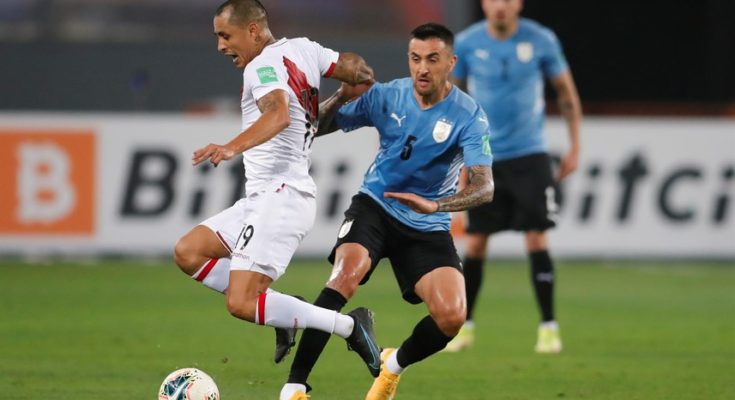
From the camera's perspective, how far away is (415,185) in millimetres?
8234

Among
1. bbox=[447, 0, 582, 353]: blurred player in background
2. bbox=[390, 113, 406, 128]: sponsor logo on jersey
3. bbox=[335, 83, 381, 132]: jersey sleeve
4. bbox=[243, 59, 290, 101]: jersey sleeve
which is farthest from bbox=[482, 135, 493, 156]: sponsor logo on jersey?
bbox=[447, 0, 582, 353]: blurred player in background

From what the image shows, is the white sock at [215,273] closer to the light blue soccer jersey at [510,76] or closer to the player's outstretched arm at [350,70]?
the player's outstretched arm at [350,70]

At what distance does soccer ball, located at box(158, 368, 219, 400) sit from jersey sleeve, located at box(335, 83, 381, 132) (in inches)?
64.9

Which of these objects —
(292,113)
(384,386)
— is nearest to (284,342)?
(384,386)

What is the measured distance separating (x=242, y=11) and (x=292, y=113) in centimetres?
58

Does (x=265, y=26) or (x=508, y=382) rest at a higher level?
(x=265, y=26)

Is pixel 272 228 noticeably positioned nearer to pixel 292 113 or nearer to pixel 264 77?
pixel 292 113

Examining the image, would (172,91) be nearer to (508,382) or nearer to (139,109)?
(139,109)

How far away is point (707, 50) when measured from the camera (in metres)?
24.1

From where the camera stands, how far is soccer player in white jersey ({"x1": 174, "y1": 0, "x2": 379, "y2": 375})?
7.66 metres

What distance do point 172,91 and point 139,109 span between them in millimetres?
554

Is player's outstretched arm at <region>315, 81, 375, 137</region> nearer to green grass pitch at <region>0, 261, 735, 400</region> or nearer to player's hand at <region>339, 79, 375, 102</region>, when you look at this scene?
player's hand at <region>339, 79, 375, 102</region>

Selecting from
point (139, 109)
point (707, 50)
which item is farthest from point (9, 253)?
point (707, 50)

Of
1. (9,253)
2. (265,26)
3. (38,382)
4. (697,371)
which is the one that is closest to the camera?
(265,26)
